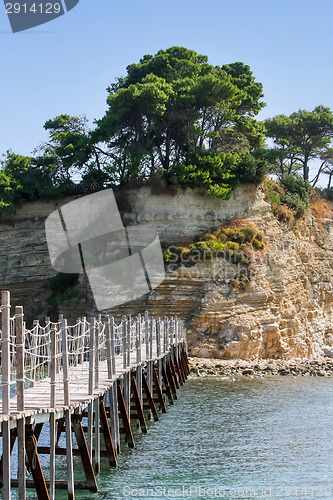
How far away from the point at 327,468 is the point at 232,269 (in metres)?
23.4

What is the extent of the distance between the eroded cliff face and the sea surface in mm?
9755

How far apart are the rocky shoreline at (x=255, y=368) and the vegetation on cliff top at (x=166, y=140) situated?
1033 cm

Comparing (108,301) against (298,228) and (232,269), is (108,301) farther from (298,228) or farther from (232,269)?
(298,228)

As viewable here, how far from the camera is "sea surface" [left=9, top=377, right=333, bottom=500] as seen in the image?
49.5 feet

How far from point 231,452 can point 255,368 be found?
57.5 feet

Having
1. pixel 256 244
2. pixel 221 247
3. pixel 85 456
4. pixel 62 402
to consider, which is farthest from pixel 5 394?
pixel 256 244

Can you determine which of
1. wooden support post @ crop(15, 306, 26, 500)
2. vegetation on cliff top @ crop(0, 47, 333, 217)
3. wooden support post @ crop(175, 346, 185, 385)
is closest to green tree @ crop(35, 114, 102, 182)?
vegetation on cliff top @ crop(0, 47, 333, 217)

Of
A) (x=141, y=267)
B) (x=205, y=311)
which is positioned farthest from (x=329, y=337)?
(x=141, y=267)

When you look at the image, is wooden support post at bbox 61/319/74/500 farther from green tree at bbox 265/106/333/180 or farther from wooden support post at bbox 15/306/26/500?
green tree at bbox 265/106/333/180

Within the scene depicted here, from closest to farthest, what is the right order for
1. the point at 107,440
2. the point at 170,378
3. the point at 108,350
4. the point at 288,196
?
the point at 107,440 → the point at 108,350 → the point at 170,378 → the point at 288,196

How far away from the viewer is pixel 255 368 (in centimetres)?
3600

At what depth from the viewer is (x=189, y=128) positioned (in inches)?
1690

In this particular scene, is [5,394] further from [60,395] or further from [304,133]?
[304,133]

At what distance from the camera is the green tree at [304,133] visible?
53.7m
